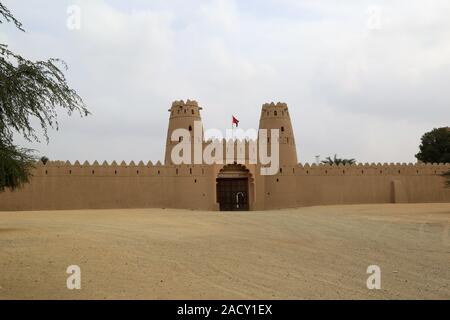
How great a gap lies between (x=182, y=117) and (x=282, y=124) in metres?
6.32

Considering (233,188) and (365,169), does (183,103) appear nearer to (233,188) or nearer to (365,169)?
(233,188)

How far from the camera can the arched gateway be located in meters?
30.0

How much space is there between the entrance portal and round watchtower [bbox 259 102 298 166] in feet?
10.0

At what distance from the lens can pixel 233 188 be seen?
3062cm

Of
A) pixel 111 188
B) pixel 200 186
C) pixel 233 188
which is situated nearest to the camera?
pixel 111 188

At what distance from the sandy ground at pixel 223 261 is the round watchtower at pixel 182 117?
16.5m

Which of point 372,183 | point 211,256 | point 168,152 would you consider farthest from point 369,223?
point 168,152

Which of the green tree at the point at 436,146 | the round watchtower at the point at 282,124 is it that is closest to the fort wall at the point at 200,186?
the round watchtower at the point at 282,124

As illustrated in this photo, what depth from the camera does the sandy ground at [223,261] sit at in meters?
6.91

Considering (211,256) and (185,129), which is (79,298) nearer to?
(211,256)

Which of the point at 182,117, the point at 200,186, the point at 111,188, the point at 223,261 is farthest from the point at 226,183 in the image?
the point at 223,261

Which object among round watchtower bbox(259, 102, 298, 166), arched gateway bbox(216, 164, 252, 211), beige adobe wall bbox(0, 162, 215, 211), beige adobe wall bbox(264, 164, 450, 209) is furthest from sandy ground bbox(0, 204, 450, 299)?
round watchtower bbox(259, 102, 298, 166)
